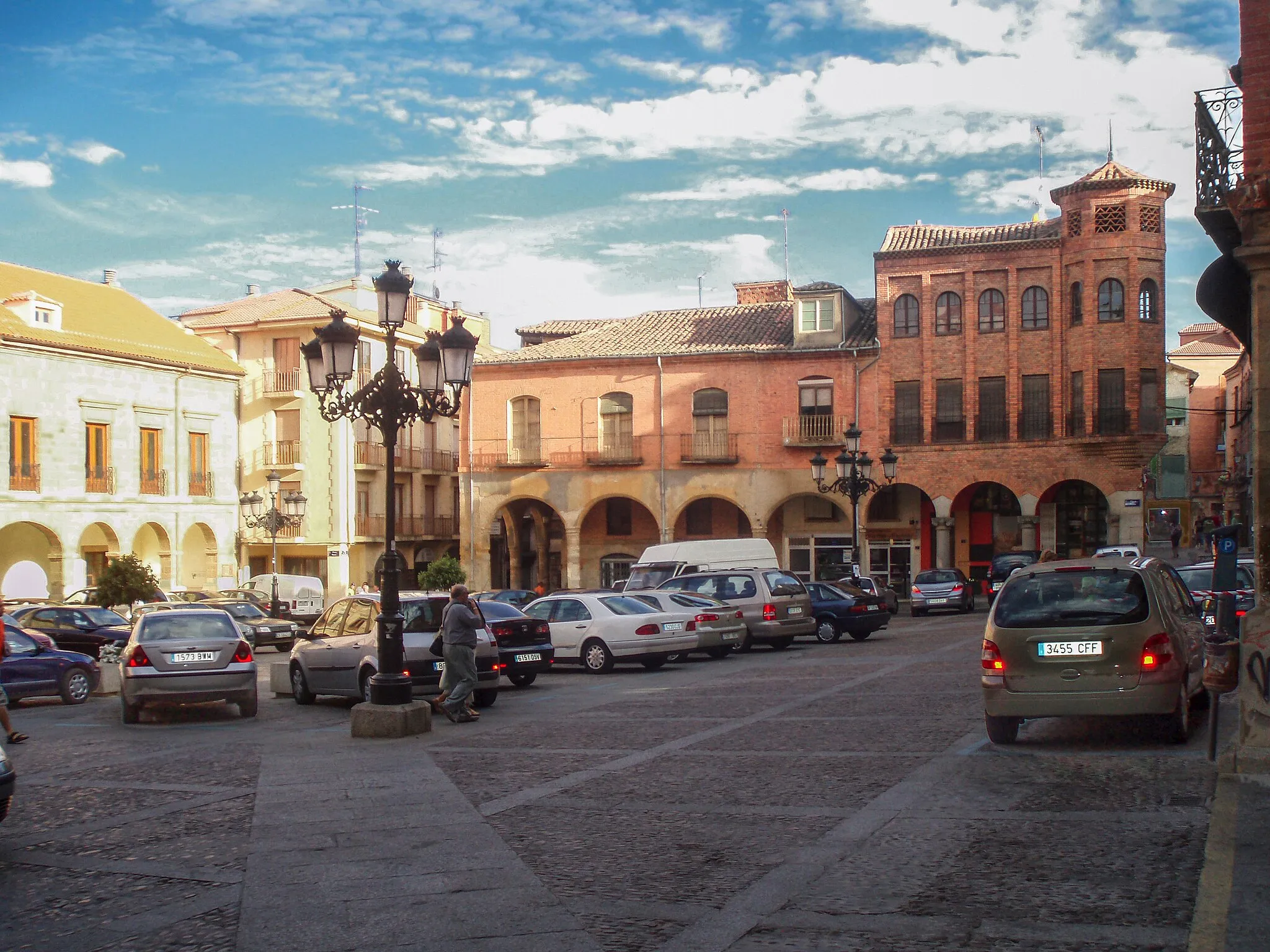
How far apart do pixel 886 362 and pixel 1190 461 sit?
4145cm

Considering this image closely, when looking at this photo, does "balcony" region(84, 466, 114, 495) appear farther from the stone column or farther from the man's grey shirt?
the man's grey shirt

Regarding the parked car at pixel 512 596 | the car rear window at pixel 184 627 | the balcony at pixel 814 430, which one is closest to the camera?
the car rear window at pixel 184 627

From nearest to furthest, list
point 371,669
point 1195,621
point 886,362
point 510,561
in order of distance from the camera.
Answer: point 1195,621, point 371,669, point 886,362, point 510,561

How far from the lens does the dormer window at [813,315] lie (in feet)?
152

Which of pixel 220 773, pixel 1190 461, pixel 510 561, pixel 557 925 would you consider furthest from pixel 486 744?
pixel 1190 461

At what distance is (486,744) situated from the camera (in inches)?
523

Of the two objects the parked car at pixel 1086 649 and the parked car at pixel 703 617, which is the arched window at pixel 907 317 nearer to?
the parked car at pixel 703 617

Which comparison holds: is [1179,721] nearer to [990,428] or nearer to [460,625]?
[460,625]

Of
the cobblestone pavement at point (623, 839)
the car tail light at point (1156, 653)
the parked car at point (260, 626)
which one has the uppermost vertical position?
the car tail light at point (1156, 653)

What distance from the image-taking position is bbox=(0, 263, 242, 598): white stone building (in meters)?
41.0

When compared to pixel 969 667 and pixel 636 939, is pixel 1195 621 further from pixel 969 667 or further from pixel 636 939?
pixel 636 939

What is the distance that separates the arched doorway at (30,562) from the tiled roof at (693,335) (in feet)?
55.0

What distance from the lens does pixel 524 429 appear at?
163 ft

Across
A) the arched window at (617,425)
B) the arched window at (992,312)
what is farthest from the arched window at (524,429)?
the arched window at (992,312)
